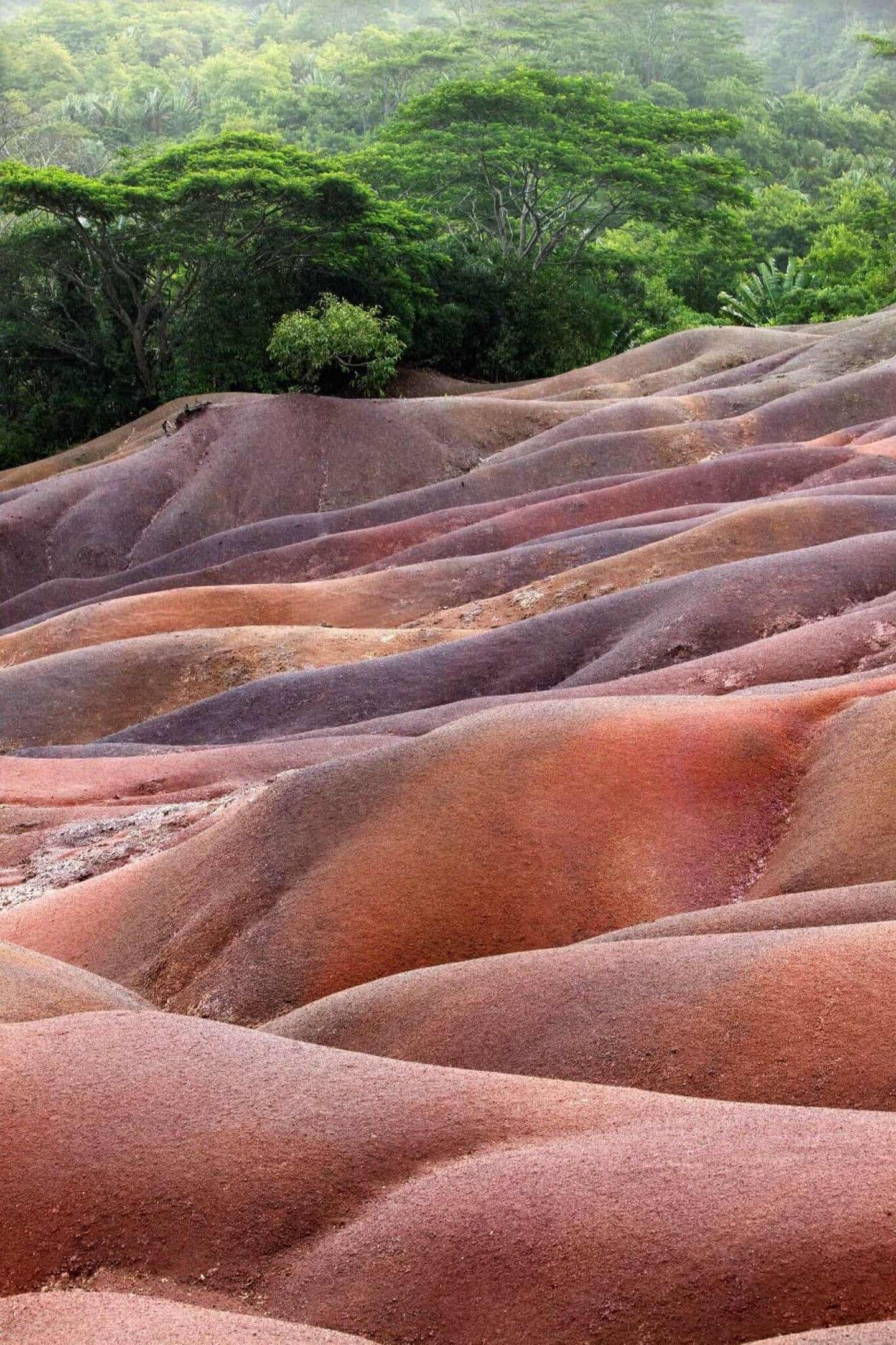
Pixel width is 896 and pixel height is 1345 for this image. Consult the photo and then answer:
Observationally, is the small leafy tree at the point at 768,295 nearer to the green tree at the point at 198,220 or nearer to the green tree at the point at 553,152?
the green tree at the point at 553,152

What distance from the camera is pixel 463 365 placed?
36188 millimetres

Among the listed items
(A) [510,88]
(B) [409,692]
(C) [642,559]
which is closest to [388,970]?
(B) [409,692]

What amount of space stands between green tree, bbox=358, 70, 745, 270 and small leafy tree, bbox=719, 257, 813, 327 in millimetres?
5313

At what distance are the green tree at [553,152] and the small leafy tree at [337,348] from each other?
7071mm

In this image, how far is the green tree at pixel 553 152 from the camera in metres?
→ 35.6

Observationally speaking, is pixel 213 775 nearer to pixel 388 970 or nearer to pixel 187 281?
pixel 388 970

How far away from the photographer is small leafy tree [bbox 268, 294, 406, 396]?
29.7 m

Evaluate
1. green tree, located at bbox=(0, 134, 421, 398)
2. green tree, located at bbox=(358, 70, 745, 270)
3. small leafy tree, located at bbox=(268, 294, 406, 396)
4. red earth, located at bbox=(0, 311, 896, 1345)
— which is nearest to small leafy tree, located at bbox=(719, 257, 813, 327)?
green tree, located at bbox=(358, 70, 745, 270)

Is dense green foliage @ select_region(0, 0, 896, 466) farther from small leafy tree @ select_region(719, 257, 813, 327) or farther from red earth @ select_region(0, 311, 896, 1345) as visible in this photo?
red earth @ select_region(0, 311, 896, 1345)

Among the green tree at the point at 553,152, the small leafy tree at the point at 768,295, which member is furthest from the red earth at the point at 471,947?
the small leafy tree at the point at 768,295

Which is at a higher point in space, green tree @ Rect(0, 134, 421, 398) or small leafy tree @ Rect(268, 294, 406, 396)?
green tree @ Rect(0, 134, 421, 398)

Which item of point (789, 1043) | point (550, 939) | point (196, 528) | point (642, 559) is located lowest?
point (196, 528)

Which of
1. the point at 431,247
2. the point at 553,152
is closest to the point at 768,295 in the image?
the point at 553,152

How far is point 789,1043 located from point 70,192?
2835 centimetres
